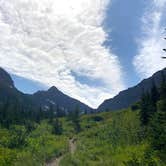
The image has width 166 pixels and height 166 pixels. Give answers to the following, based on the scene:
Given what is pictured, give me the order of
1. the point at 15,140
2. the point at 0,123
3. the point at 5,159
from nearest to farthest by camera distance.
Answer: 1. the point at 5,159
2. the point at 15,140
3. the point at 0,123

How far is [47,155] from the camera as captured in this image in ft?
155

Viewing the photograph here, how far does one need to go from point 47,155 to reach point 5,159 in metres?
13.4

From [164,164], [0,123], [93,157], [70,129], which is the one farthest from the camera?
[70,129]

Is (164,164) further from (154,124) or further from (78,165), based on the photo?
(78,165)

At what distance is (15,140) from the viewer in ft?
189

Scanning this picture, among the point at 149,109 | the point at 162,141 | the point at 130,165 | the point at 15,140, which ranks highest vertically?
the point at 149,109

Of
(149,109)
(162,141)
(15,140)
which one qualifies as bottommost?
(162,141)

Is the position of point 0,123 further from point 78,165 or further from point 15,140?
point 78,165

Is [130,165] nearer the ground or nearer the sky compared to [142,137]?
nearer the ground

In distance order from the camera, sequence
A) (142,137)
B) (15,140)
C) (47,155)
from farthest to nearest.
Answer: (15,140)
(142,137)
(47,155)

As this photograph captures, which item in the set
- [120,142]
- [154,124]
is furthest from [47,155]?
[154,124]

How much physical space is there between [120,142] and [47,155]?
12.2 meters

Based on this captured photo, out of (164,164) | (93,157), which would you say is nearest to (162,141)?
(164,164)

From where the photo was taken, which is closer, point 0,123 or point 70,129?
point 0,123
